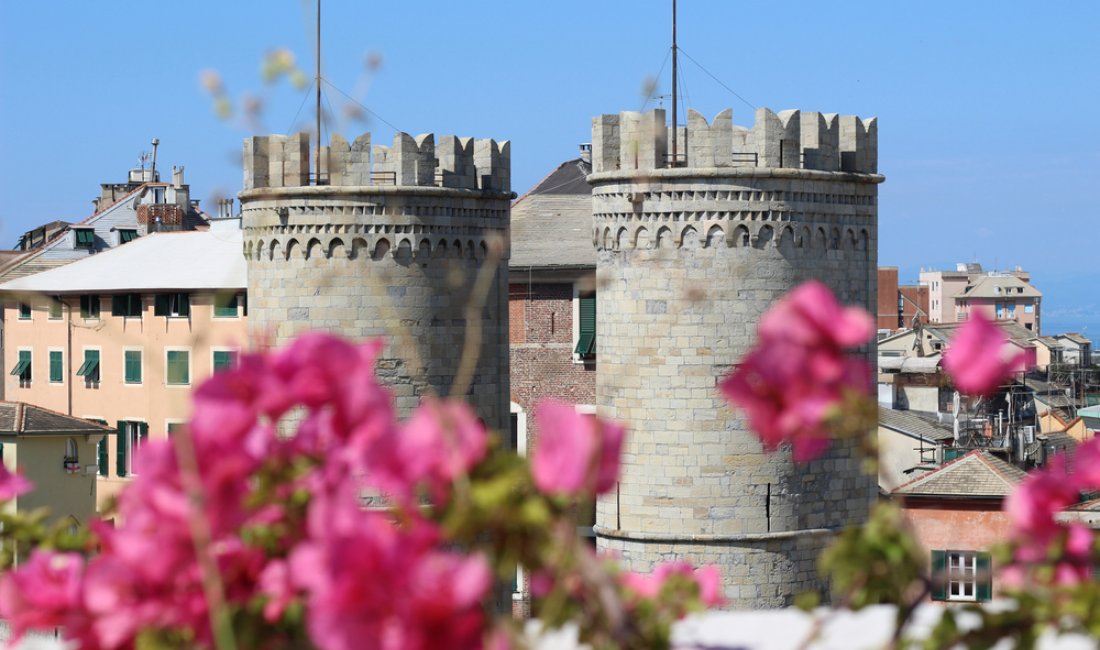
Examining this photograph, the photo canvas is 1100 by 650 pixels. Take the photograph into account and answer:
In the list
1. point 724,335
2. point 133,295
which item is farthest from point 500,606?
point 133,295

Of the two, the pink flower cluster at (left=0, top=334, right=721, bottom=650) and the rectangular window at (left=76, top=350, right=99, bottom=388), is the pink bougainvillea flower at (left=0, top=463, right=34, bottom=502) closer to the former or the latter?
the pink flower cluster at (left=0, top=334, right=721, bottom=650)

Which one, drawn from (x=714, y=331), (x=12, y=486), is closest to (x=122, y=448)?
(x=714, y=331)

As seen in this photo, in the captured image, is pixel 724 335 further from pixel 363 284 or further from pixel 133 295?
pixel 133 295

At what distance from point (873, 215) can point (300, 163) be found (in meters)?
7.35

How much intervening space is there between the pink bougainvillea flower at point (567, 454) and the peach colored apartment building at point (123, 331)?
32438 millimetres

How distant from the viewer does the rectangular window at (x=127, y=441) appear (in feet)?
129

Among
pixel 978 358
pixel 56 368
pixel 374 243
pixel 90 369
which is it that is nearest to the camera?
pixel 978 358

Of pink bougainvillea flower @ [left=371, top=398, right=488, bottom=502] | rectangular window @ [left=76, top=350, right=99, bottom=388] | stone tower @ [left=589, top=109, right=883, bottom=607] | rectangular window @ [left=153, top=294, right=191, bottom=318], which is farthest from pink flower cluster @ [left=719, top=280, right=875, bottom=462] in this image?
rectangular window @ [left=76, top=350, right=99, bottom=388]

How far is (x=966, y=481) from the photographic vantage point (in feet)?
106

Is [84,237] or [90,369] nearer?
[90,369]

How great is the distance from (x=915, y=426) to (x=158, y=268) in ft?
58.5

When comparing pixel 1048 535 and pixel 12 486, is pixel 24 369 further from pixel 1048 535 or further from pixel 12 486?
pixel 1048 535

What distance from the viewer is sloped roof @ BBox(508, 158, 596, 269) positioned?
32531mm

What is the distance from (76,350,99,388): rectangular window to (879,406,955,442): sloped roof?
58.9 feet
